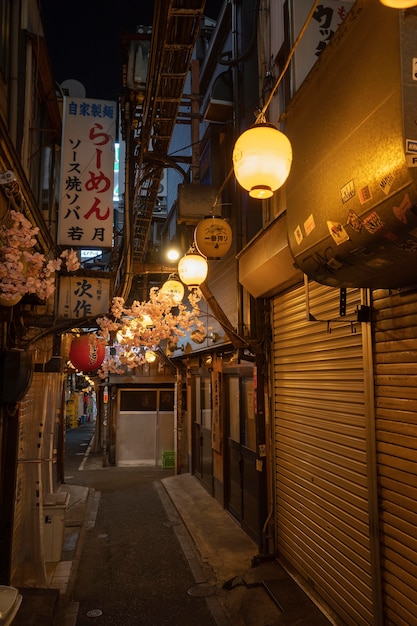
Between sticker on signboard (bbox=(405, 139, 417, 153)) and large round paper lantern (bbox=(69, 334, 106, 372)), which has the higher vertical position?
sticker on signboard (bbox=(405, 139, 417, 153))

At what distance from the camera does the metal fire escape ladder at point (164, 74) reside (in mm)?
8250

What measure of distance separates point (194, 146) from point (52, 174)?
482 centimetres

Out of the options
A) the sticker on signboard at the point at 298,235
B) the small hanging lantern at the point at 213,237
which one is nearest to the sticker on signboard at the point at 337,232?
the sticker on signboard at the point at 298,235

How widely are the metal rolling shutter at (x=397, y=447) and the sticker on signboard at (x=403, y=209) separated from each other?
2.09m

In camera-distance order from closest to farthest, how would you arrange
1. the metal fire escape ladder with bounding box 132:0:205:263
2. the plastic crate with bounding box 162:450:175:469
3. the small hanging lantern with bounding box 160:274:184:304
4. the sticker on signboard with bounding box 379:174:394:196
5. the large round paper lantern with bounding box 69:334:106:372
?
the sticker on signboard with bounding box 379:174:394:196 < the metal fire escape ladder with bounding box 132:0:205:263 < the large round paper lantern with bounding box 69:334:106:372 < the small hanging lantern with bounding box 160:274:184:304 < the plastic crate with bounding box 162:450:175:469

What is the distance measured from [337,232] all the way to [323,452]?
469 centimetres

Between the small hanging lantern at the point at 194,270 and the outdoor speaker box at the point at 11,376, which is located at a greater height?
the small hanging lantern at the point at 194,270

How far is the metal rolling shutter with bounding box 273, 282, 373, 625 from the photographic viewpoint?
263 inches

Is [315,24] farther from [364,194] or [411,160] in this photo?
[411,160]

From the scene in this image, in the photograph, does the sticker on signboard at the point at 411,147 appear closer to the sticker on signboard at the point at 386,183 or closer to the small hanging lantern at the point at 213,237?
the sticker on signboard at the point at 386,183

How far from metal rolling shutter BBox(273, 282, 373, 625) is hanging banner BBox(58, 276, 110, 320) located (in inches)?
198

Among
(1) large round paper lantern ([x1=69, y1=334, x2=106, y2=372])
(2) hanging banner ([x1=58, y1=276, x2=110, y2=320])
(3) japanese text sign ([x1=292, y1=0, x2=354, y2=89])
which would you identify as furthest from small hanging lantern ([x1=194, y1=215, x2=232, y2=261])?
(1) large round paper lantern ([x1=69, y1=334, x2=106, y2=372])

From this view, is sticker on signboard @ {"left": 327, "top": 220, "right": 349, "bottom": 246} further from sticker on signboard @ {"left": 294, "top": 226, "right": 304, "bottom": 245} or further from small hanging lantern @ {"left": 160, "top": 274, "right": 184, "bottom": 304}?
small hanging lantern @ {"left": 160, "top": 274, "right": 184, "bottom": 304}

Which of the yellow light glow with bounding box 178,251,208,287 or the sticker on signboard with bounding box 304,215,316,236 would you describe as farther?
the yellow light glow with bounding box 178,251,208,287
